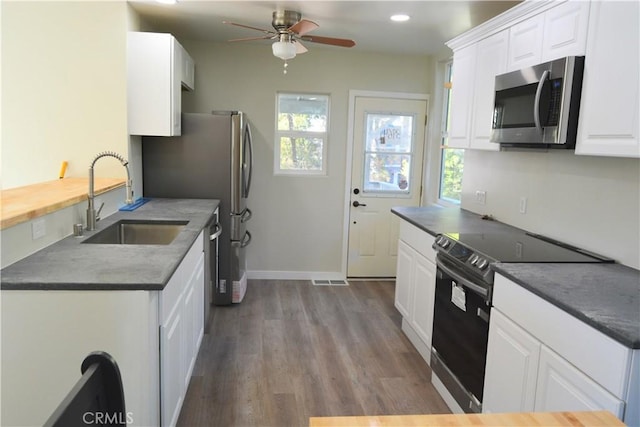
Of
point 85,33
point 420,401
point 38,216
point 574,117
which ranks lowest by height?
point 420,401

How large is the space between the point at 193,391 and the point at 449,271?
171cm

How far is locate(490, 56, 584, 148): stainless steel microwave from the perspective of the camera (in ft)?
7.29

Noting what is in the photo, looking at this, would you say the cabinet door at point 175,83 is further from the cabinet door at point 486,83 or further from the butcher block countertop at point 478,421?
the butcher block countertop at point 478,421

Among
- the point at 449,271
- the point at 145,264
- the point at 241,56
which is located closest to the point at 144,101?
the point at 241,56

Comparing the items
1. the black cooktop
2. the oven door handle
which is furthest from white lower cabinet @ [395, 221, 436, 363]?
the black cooktop

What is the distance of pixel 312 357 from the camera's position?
3314 mm

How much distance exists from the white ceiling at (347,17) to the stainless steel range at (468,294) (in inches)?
65.6

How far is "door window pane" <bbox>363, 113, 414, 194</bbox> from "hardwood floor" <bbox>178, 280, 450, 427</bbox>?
4.51 feet

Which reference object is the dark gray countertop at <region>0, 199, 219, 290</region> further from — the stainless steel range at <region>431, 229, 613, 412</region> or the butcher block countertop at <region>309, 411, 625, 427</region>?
the stainless steel range at <region>431, 229, 613, 412</region>

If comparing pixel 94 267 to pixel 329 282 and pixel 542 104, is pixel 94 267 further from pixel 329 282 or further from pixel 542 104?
pixel 329 282

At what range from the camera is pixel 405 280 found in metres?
3.65

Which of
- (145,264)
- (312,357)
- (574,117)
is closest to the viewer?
(145,264)

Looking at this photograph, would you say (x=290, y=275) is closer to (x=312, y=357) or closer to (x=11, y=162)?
(x=312, y=357)

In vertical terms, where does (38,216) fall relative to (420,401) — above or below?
above
